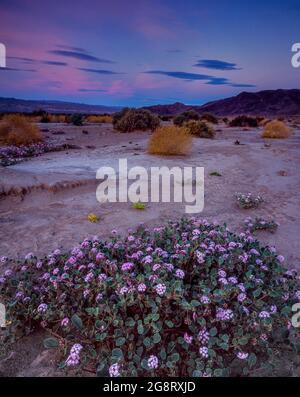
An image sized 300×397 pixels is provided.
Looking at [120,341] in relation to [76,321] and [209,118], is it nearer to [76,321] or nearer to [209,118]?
[76,321]

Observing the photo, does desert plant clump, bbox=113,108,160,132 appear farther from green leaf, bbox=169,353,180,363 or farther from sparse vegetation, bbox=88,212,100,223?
green leaf, bbox=169,353,180,363

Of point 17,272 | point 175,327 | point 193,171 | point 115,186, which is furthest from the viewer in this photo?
point 193,171

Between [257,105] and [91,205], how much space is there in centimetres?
4612

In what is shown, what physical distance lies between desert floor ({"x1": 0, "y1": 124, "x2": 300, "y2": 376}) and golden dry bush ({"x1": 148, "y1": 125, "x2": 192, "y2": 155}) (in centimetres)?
35

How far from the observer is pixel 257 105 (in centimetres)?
4666

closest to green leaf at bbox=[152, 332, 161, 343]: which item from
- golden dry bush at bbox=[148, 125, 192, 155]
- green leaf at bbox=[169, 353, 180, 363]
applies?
green leaf at bbox=[169, 353, 180, 363]

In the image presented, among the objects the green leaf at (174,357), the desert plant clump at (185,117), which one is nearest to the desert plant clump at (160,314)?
the green leaf at (174,357)

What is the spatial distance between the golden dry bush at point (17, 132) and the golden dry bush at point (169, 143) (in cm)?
449

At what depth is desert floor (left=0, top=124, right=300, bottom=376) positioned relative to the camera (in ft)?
12.3

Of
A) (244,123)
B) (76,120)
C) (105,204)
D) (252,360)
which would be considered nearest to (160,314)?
(252,360)
